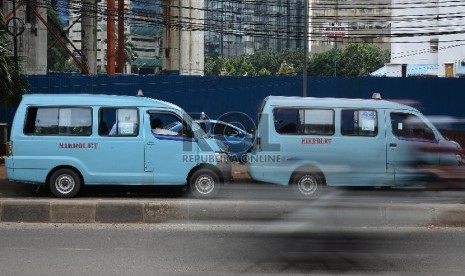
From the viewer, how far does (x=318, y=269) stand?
190 inches

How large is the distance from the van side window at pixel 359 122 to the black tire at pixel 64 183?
453 centimetres

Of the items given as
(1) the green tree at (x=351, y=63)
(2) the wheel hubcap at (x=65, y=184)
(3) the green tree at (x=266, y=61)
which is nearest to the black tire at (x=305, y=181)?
(2) the wheel hubcap at (x=65, y=184)

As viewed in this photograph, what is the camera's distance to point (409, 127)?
37.1ft

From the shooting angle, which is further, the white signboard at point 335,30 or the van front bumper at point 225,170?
the white signboard at point 335,30

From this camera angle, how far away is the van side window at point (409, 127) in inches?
439

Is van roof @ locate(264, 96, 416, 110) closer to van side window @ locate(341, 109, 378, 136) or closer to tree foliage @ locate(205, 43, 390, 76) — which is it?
van side window @ locate(341, 109, 378, 136)

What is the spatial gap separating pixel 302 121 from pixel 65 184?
408 centimetres

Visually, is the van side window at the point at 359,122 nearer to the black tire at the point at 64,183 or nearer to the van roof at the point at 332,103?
the van roof at the point at 332,103

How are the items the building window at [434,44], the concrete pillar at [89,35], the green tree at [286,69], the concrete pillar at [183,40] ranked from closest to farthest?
the concrete pillar at [89,35], the concrete pillar at [183,40], the building window at [434,44], the green tree at [286,69]

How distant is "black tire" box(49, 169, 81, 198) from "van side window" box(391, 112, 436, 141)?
5.36m

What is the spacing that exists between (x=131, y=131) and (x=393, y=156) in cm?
423

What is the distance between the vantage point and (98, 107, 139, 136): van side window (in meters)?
11.2

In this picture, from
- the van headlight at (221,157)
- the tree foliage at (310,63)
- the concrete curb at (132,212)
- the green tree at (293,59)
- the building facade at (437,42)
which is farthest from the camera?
the green tree at (293,59)

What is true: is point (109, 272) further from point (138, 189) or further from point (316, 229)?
point (138, 189)
